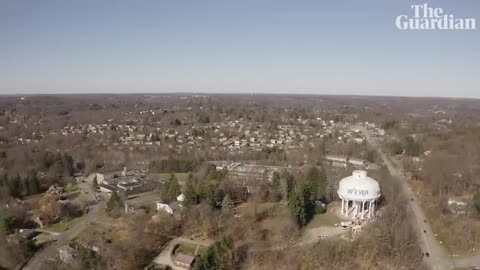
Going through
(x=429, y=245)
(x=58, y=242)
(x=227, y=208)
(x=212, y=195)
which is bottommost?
(x=429, y=245)

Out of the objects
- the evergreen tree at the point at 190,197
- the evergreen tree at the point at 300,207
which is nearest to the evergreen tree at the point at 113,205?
the evergreen tree at the point at 190,197

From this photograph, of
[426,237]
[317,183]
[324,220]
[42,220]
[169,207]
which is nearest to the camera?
[426,237]

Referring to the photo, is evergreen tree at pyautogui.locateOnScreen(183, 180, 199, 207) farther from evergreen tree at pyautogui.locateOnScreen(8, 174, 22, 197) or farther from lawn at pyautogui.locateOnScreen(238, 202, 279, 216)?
evergreen tree at pyautogui.locateOnScreen(8, 174, 22, 197)

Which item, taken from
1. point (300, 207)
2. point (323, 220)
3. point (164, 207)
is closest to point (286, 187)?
point (323, 220)

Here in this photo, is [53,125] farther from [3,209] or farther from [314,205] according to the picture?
[314,205]

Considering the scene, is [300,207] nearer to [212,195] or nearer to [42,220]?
[212,195]
